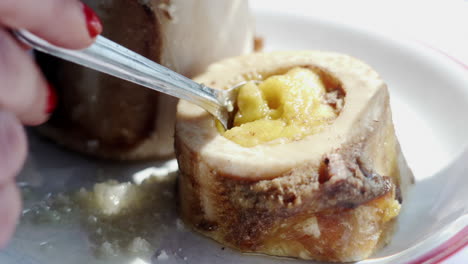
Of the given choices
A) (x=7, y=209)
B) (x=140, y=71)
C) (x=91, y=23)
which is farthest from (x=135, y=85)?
(x=7, y=209)

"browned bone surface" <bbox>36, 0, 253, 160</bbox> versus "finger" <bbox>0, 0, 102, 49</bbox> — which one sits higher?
"finger" <bbox>0, 0, 102, 49</bbox>

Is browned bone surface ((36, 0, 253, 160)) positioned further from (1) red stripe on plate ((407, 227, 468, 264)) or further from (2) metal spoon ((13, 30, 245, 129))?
(1) red stripe on plate ((407, 227, 468, 264))

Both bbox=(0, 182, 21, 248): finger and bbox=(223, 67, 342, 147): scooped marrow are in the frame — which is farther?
bbox=(223, 67, 342, 147): scooped marrow

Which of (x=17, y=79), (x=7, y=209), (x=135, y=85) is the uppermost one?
(x=17, y=79)

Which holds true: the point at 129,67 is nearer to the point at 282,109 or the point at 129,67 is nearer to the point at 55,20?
the point at 55,20

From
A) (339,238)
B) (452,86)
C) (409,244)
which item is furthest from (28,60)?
(452,86)

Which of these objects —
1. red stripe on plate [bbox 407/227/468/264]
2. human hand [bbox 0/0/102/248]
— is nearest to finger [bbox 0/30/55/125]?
human hand [bbox 0/0/102/248]

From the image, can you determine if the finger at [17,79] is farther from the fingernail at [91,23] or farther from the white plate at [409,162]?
the white plate at [409,162]
